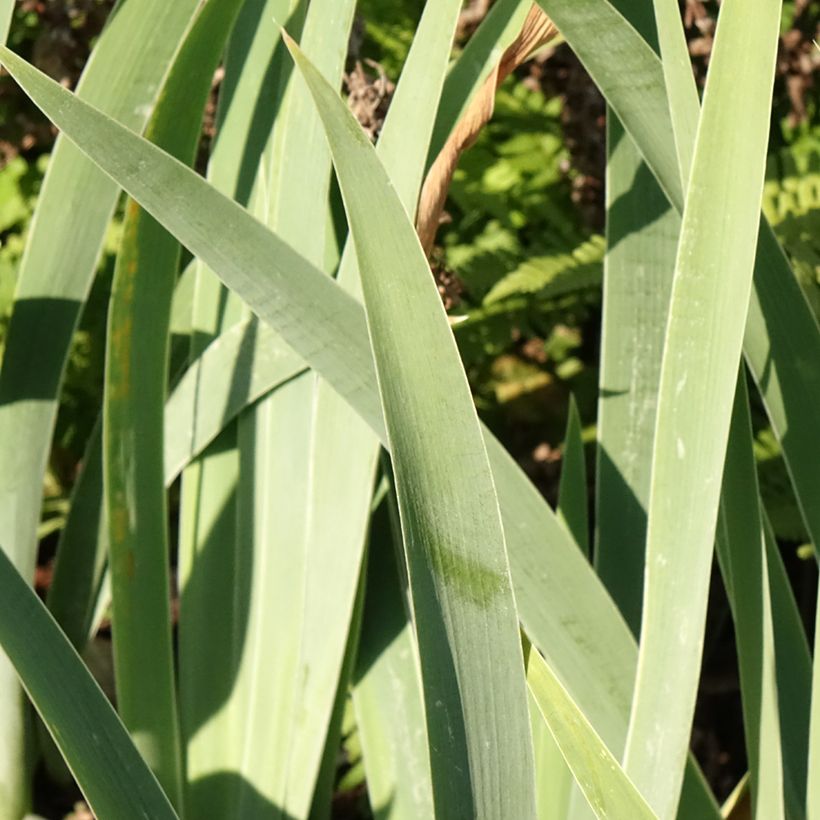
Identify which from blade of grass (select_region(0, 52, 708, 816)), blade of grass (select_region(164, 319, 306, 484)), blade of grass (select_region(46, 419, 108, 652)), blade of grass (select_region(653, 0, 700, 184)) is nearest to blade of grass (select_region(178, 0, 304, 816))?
blade of grass (select_region(164, 319, 306, 484))

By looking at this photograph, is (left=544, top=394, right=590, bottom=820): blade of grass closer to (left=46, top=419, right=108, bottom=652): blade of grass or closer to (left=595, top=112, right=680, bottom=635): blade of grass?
(left=595, top=112, right=680, bottom=635): blade of grass

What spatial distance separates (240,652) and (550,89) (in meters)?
0.90

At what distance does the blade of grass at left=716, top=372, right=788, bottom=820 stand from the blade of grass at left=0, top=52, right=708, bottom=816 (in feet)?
0.27

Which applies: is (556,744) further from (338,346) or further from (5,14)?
(5,14)

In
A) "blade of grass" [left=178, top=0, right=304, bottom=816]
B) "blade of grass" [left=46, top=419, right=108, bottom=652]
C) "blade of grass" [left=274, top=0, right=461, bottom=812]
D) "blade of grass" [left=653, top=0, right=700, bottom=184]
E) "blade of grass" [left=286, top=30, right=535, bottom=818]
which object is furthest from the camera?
"blade of grass" [left=46, top=419, right=108, bottom=652]

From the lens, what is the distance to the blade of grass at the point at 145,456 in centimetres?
76

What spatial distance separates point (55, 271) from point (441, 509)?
19.1 inches

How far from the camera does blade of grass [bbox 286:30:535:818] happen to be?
18.5 inches

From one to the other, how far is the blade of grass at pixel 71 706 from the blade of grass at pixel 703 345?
313mm

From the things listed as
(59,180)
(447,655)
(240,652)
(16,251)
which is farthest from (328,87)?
(16,251)

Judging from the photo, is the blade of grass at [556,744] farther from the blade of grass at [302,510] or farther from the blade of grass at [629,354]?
the blade of grass at [302,510]

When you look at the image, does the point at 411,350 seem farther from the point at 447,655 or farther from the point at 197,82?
the point at 197,82

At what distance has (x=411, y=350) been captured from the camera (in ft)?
1.57

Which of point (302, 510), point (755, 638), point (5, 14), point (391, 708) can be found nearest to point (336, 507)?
point (302, 510)
